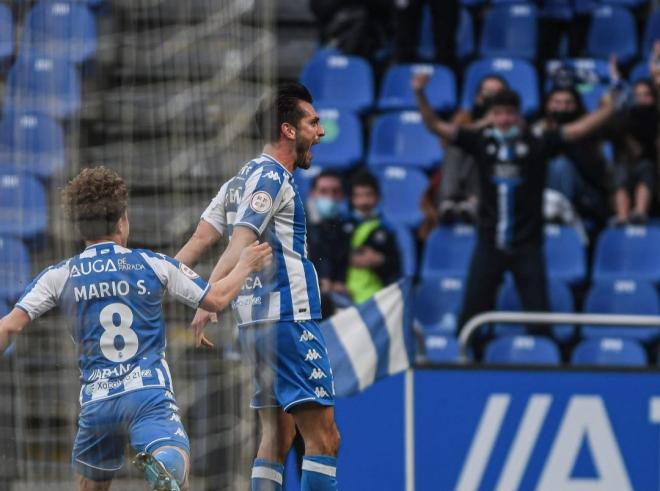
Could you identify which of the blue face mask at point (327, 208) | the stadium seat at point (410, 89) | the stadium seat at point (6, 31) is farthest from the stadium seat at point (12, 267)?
the stadium seat at point (410, 89)

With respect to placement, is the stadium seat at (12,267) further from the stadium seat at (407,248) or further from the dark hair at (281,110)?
the stadium seat at (407,248)

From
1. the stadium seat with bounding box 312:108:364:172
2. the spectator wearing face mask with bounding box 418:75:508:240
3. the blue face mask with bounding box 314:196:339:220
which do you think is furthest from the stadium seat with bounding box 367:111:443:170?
the blue face mask with bounding box 314:196:339:220

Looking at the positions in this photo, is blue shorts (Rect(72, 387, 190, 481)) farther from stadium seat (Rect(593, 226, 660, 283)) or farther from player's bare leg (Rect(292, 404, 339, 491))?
stadium seat (Rect(593, 226, 660, 283))

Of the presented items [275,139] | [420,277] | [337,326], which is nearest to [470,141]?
[420,277]

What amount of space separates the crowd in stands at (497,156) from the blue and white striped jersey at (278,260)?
2.37m

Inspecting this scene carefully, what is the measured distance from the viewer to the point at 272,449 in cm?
556

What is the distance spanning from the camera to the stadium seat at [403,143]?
10312 millimetres

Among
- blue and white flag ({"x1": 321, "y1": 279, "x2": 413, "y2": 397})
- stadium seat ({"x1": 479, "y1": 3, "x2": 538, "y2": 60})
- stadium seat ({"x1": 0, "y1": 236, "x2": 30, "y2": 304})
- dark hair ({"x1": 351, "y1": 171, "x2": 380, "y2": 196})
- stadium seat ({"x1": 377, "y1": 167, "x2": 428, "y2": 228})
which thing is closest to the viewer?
blue and white flag ({"x1": 321, "y1": 279, "x2": 413, "y2": 397})

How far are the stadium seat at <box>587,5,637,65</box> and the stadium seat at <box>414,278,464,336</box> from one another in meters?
2.88

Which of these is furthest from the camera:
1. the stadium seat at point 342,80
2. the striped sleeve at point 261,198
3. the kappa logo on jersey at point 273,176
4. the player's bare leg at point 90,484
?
the stadium seat at point 342,80

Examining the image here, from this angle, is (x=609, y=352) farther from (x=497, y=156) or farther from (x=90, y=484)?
(x=90, y=484)

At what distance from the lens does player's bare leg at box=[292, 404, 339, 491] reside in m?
5.38

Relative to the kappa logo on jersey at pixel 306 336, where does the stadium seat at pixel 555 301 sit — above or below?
below

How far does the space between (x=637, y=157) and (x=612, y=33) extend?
173 centimetres
